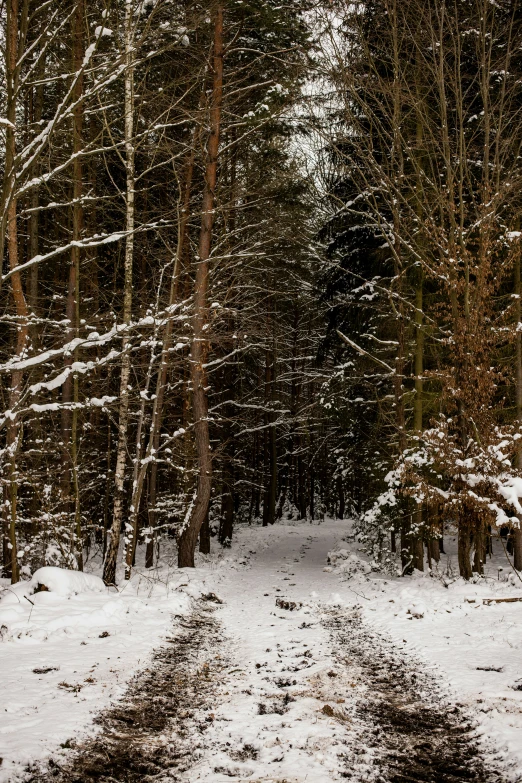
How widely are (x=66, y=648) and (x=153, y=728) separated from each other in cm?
244

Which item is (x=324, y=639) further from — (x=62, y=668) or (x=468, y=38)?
(x=468, y=38)

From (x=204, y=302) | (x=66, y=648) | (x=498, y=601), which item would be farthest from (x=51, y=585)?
(x=498, y=601)

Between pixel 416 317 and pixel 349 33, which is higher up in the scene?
pixel 349 33

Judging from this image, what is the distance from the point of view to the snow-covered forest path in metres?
3.84

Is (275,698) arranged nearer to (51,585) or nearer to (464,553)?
(51,585)

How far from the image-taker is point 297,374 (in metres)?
27.0

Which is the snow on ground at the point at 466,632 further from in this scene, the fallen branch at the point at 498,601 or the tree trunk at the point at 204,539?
the tree trunk at the point at 204,539

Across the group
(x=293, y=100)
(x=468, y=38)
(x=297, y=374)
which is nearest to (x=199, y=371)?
(x=293, y=100)

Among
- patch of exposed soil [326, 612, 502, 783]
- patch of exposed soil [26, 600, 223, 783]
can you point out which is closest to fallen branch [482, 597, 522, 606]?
patch of exposed soil [326, 612, 502, 783]

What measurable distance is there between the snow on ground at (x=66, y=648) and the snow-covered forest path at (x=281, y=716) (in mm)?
237

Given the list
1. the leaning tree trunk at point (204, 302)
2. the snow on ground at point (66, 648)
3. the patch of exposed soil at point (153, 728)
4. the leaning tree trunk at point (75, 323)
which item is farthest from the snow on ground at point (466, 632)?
the leaning tree trunk at point (75, 323)

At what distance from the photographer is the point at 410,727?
15.2 ft

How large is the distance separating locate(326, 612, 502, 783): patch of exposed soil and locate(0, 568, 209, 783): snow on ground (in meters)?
2.23

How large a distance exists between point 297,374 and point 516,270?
14.2 metres
